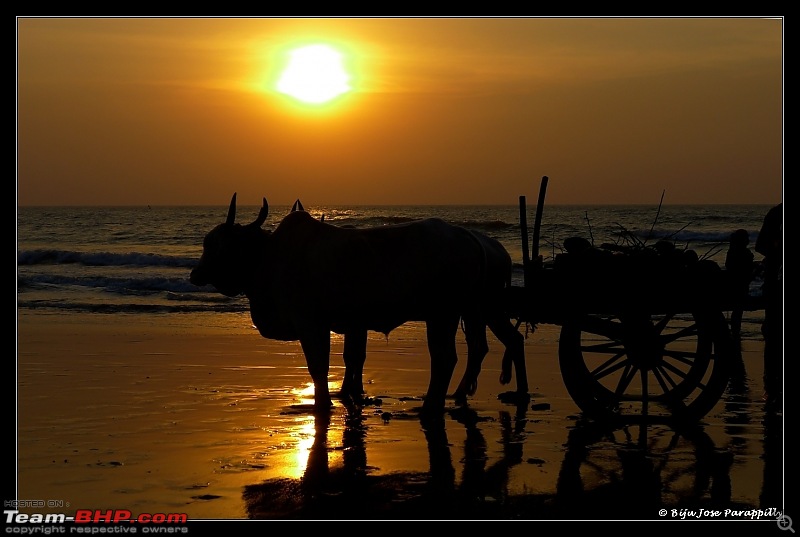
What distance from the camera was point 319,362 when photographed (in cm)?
1077

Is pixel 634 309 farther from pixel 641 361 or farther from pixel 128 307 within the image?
pixel 128 307

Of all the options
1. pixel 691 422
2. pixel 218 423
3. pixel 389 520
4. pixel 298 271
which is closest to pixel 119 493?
pixel 389 520

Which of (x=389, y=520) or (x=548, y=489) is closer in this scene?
(x=389, y=520)

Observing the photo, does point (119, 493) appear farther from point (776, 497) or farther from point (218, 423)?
point (776, 497)

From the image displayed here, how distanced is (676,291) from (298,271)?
3.44 meters

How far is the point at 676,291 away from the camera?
991 centimetres

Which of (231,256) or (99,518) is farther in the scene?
(231,256)

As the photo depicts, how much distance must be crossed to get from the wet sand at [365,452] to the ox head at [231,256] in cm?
130

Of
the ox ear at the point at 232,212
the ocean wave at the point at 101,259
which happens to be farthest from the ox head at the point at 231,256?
the ocean wave at the point at 101,259

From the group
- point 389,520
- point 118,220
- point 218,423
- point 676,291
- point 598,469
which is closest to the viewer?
point 389,520

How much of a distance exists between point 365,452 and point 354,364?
9.15 feet

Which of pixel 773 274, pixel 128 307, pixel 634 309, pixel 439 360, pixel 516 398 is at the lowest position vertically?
pixel 128 307
